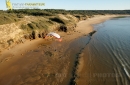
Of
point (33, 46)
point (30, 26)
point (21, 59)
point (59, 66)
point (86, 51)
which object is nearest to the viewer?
point (59, 66)

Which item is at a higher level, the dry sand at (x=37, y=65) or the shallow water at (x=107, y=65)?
the shallow water at (x=107, y=65)

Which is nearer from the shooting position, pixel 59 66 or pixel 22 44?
pixel 59 66

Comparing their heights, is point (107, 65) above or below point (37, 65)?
above

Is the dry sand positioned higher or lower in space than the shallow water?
lower

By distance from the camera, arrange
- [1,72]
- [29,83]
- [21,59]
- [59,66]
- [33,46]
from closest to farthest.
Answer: [29,83], [1,72], [59,66], [21,59], [33,46]

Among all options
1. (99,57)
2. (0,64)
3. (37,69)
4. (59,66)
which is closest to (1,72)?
(0,64)

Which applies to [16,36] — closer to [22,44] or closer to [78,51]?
[22,44]

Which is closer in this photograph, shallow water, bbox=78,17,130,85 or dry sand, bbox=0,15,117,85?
shallow water, bbox=78,17,130,85

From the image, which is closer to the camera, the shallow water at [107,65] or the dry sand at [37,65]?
the shallow water at [107,65]
